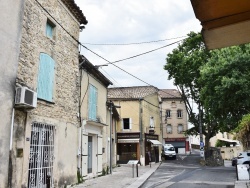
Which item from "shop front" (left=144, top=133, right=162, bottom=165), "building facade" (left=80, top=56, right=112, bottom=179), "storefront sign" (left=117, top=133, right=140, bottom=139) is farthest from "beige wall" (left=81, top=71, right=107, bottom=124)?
"shop front" (left=144, top=133, right=162, bottom=165)

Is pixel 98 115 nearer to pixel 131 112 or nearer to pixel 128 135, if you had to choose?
pixel 128 135

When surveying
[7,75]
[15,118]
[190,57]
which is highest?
[190,57]

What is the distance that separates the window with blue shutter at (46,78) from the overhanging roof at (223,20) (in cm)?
805

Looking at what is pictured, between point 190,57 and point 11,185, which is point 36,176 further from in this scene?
point 190,57

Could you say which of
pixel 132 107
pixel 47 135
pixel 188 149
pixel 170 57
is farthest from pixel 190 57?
pixel 188 149

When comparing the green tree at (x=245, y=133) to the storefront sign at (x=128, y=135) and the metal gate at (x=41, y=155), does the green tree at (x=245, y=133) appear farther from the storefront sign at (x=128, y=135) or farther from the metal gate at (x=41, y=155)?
the storefront sign at (x=128, y=135)

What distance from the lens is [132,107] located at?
30.3 meters

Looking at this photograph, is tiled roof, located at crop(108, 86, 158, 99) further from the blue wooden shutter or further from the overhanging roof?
the overhanging roof

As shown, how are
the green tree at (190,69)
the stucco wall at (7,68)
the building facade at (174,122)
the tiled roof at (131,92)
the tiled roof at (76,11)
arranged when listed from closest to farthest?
the stucco wall at (7,68), the tiled roof at (76,11), the green tree at (190,69), the tiled roof at (131,92), the building facade at (174,122)

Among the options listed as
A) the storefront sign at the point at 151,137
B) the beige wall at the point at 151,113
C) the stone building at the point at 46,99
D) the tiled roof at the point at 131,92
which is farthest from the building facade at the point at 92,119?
the beige wall at the point at 151,113

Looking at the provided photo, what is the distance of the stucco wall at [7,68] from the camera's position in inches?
311

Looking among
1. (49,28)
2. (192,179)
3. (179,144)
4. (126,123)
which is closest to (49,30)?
(49,28)

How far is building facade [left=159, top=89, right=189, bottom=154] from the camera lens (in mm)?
54281

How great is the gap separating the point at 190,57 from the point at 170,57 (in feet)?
9.02
